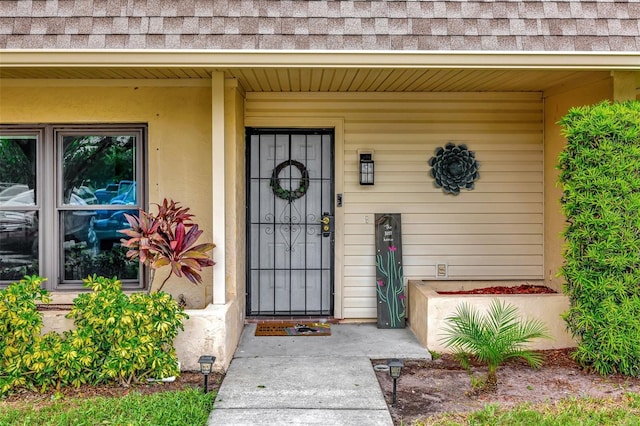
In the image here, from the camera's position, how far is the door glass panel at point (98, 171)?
5.12m

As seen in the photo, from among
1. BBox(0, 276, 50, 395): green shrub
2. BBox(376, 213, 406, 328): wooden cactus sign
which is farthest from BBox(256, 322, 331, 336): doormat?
BBox(0, 276, 50, 395): green shrub

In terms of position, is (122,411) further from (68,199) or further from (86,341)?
(68,199)

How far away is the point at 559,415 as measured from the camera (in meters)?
3.53

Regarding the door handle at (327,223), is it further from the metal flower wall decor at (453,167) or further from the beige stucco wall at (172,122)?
the metal flower wall decor at (453,167)

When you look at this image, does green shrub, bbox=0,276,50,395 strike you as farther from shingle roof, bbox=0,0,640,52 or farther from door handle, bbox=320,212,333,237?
door handle, bbox=320,212,333,237

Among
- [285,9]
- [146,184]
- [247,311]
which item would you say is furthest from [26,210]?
[285,9]

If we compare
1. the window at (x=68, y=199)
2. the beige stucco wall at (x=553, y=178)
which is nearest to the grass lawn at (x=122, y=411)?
the window at (x=68, y=199)

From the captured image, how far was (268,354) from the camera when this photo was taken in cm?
481

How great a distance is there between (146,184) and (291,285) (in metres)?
1.84

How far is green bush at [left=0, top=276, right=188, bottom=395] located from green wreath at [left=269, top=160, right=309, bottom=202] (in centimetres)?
208

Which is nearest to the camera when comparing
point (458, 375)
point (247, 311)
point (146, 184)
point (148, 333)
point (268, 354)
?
point (148, 333)

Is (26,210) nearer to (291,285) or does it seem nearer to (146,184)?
(146,184)

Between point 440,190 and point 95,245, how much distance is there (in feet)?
11.5

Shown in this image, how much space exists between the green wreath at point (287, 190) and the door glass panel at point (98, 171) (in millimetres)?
1438
